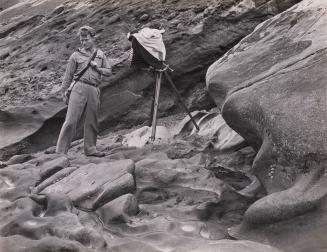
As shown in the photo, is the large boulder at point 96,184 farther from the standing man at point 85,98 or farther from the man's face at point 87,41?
the man's face at point 87,41

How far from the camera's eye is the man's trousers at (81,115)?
246 inches

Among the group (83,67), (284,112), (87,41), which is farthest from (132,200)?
(87,41)

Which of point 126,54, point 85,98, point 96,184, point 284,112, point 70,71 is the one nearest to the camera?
point 284,112

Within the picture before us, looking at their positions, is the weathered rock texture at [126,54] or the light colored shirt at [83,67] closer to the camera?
the light colored shirt at [83,67]

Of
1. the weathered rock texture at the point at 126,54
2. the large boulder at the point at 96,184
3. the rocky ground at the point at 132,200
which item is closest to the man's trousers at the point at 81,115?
the rocky ground at the point at 132,200

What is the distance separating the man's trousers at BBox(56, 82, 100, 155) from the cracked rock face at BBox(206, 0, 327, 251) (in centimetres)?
168

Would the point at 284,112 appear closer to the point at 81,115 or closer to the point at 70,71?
the point at 81,115

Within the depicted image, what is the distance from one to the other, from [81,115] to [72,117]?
0.11 m

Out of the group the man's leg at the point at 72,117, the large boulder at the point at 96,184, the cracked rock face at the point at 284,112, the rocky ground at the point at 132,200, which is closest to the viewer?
the cracked rock face at the point at 284,112

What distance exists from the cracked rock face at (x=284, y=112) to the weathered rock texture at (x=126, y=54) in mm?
2518

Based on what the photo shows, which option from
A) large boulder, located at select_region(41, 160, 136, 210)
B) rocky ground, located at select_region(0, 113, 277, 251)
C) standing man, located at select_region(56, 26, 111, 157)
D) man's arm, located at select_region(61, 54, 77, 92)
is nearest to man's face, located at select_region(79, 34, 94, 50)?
standing man, located at select_region(56, 26, 111, 157)

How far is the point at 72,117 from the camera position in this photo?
6262 mm

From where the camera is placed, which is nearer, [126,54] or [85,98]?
[85,98]

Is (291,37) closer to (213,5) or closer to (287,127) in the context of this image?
(287,127)
